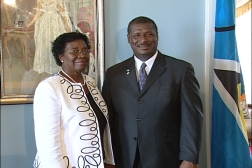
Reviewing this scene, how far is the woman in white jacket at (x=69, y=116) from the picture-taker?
4.42 ft

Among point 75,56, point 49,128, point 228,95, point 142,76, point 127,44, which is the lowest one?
point 49,128

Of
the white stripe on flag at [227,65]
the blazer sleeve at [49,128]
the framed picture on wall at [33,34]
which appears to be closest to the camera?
the blazer sleeve at [49,128]

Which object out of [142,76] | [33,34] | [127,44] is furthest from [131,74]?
[33,34]

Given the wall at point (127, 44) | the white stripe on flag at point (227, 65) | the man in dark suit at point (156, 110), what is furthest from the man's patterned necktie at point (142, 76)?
the white stripe on flag at point (227, 65)

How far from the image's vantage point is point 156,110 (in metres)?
1.47

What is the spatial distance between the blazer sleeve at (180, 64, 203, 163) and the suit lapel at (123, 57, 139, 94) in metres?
0.25

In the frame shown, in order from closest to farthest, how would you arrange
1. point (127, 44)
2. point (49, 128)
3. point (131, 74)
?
1. point (49, 128)
2. point (131, 74)
3. point (127, 44)

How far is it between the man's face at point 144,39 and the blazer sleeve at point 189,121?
0.23m

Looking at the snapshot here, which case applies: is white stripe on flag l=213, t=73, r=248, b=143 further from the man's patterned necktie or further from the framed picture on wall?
the framed picture on wall

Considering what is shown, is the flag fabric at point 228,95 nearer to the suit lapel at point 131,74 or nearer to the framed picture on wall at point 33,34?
the suit lapel at point 131,74

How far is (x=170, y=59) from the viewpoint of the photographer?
1557mm

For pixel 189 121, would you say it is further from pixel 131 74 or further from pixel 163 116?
pixel 131 74

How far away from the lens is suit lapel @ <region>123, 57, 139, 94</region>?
1526 millimetres

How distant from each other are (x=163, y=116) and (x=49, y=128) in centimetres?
57
